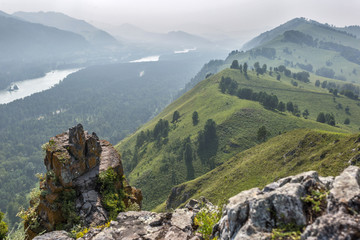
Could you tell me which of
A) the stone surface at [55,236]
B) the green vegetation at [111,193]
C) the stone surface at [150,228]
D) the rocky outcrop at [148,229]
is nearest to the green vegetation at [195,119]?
the green vegetation at [111,193]

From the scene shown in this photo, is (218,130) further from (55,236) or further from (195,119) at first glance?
(55,236)

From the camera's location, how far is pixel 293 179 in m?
13.6

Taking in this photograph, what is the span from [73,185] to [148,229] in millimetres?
13981

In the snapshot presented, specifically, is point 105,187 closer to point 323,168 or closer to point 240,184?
point 323,168

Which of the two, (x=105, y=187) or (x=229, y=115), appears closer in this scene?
(x=105, y=187)

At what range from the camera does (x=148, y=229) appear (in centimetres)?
1869

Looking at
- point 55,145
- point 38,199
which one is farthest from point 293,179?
point 38,199

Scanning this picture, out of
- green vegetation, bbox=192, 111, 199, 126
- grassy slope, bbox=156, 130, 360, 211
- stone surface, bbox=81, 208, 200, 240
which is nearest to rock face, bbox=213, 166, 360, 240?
stone surface, bbox=81, 208, 200, 240

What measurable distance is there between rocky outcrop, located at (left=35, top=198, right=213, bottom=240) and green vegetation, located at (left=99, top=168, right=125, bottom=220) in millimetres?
4861

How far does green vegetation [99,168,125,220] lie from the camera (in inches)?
995

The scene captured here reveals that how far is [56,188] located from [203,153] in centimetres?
9822

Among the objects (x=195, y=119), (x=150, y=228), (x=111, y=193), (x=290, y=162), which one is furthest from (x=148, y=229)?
(x=195, y=119)

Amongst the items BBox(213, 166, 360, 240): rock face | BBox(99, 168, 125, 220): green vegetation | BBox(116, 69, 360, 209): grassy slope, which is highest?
BBox(213, 166, 360, 240): rock face

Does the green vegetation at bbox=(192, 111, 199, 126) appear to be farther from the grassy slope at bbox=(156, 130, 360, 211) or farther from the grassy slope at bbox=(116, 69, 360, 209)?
the grassy slope at bbox=(156, 130, 360, 211)
